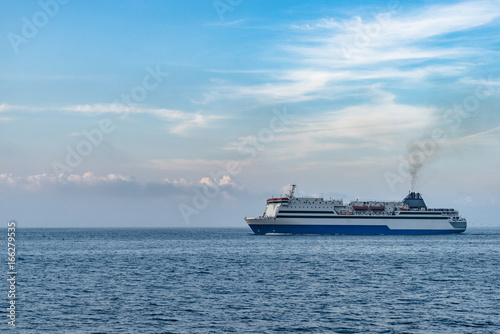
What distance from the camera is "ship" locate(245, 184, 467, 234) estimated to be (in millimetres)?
126500

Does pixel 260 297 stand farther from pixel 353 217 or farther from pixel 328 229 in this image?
pixel 353 217

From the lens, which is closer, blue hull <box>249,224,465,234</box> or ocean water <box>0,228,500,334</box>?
ocean water <box>0,228,500,334</box>

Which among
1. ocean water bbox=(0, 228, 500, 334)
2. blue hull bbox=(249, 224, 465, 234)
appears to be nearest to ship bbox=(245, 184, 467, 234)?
blue hull bbox=(249, 224, 465, 234)

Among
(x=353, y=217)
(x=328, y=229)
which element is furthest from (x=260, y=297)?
(x=353, y=217)

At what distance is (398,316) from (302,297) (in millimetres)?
8561

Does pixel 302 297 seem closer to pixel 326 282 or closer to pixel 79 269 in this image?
pixel 326 282

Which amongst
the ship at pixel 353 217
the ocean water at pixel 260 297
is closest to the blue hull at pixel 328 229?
the ship at pixel 353 217

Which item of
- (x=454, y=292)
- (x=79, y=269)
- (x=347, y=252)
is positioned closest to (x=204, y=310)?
(x=454, y=292)

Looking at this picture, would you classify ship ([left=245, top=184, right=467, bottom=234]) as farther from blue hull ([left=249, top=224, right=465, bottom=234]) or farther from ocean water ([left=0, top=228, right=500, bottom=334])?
ocean water ([left=0, top=228, right=500, bottom=334])

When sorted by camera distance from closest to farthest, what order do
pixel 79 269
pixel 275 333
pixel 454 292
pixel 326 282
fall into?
pixel 275 333, pixel 454 292, pixel 326 282, pixel 79 269

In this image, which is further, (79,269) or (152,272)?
(79,269)

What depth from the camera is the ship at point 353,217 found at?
126m

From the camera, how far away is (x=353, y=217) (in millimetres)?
130625

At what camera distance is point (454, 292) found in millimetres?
42656
